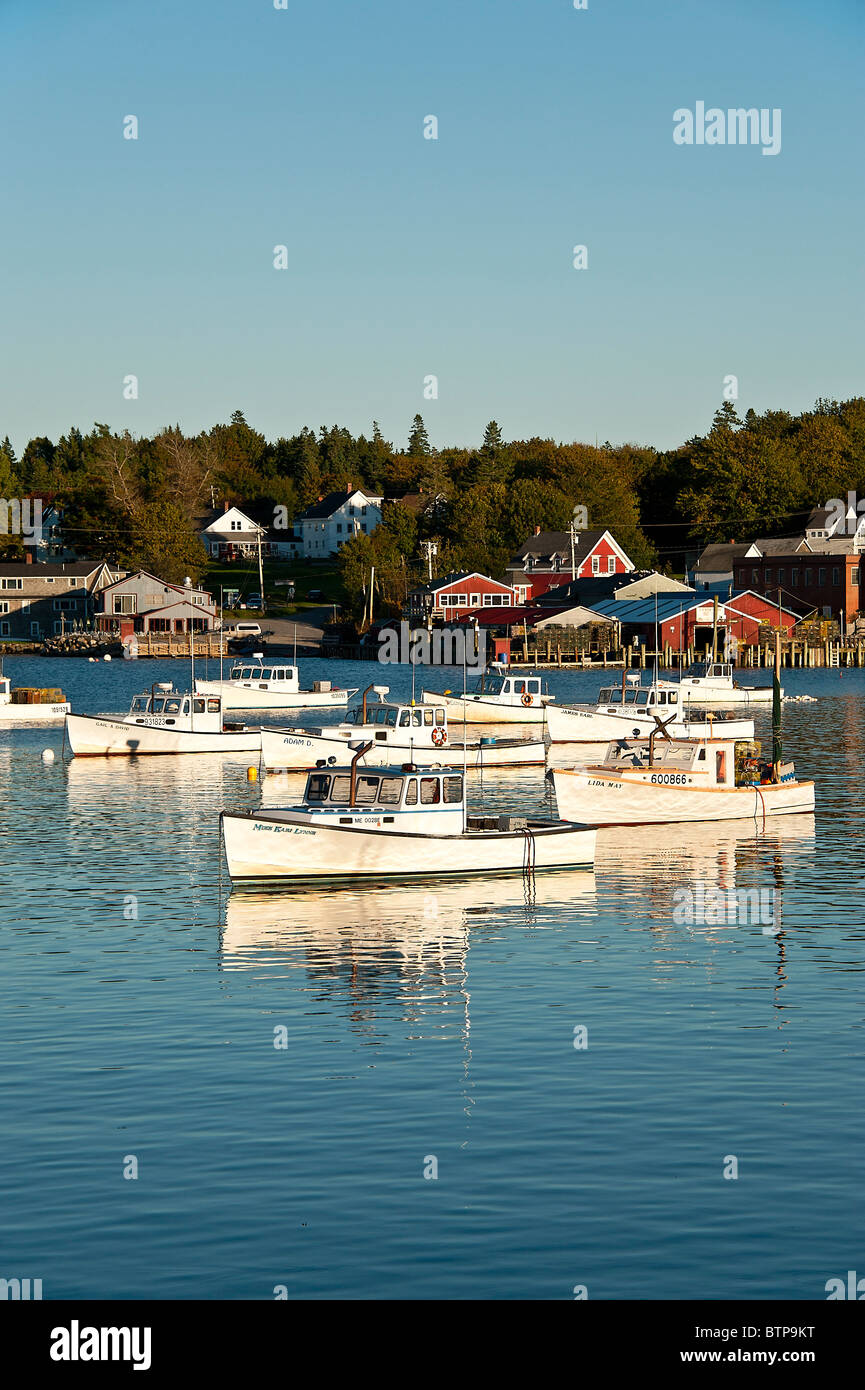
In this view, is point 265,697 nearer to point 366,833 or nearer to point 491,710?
point 491,710

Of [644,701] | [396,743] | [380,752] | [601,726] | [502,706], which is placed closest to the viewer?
[380,752]

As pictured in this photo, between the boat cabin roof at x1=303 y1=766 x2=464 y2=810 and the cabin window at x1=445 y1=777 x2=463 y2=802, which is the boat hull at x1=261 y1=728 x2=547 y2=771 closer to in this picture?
the boat cabin roof at x1=303 y1=766 x2=464 y2=810

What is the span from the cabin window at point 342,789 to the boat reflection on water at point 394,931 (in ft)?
7.66

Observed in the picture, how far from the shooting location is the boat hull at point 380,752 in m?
66.4

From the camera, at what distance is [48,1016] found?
3017 centimetres

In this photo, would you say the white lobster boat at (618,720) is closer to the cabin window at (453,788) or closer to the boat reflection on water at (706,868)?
the boat reflection on water at (706,868)

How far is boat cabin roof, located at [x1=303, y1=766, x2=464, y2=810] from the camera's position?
41.0m

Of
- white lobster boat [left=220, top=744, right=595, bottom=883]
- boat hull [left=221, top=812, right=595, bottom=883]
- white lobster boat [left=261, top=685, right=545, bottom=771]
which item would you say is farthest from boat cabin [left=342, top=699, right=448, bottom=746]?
white lobster boat [left=220, top=744, right=595, bottom=883]

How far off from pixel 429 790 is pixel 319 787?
2.84m

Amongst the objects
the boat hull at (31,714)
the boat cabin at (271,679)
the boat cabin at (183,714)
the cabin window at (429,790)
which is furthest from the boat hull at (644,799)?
the boat cabin at (271,679)

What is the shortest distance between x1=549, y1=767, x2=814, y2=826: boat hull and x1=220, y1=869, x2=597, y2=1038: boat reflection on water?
22.0ft

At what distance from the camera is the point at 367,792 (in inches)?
1624

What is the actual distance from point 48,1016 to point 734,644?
5324 inches

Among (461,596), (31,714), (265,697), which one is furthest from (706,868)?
(461,596)
